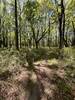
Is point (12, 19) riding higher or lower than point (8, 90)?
higher

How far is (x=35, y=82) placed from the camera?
862 centimetres

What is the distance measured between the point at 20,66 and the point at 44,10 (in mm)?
19821

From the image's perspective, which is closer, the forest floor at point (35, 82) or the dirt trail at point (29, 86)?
the dirt trail at point (29, 86)

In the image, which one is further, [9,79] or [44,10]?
[44,10]

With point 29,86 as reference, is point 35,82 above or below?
above

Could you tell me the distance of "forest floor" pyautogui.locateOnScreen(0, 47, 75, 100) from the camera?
24.7ft

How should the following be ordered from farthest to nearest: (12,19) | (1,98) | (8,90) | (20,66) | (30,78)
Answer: (12,19) < (20,66) < (30,78) < (8,90) < (1,98)

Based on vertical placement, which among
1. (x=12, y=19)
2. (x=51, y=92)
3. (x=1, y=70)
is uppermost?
(x=12, y=19)

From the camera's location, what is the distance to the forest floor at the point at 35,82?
7.52 metres

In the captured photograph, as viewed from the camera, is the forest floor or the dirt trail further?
the forest floor

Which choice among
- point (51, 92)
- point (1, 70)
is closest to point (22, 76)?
point (1, 70)

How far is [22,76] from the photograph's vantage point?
30.1 ft

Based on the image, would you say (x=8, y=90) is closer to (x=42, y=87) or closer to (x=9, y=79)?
(x=9, y=79)

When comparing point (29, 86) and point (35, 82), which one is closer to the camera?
point (29, 86)
